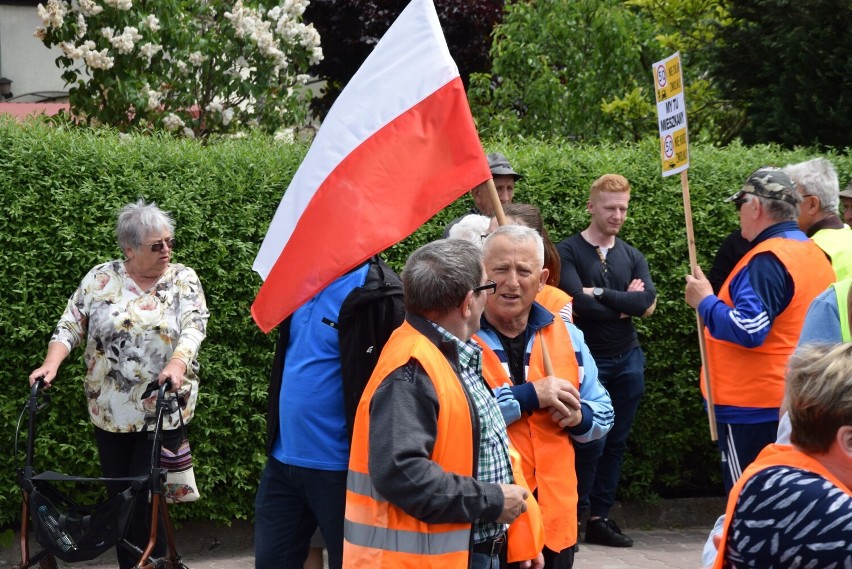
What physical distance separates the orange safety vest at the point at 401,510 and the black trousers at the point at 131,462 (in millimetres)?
2558

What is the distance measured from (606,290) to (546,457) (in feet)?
9.93

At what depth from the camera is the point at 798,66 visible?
1112cm

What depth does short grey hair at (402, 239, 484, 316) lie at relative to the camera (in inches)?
141

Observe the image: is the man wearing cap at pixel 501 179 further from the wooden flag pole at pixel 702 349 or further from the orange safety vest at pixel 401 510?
the orange safety vest at pixel 401 510

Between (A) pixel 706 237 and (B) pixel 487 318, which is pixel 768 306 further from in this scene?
(A) pixel 706 237

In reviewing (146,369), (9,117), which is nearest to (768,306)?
(146,369)

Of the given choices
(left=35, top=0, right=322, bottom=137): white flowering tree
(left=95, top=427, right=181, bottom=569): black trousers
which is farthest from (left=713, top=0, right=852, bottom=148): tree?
(left=95, top=427, right=181, bottom=569): black trousers

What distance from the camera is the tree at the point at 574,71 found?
1205 cm

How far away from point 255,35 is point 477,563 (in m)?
6.73

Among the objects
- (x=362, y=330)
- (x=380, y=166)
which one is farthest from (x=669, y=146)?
(x=362, y=330)

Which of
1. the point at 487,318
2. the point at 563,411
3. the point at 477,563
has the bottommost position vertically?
the point at 477,563

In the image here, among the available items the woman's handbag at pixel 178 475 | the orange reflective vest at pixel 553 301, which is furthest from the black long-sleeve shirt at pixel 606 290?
the woman's handbag at pixel 178 475

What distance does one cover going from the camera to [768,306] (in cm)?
553

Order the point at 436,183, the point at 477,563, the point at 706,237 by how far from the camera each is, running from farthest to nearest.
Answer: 1. the point at 706,237
2. the point at 436,183
3. the point at 477,563
